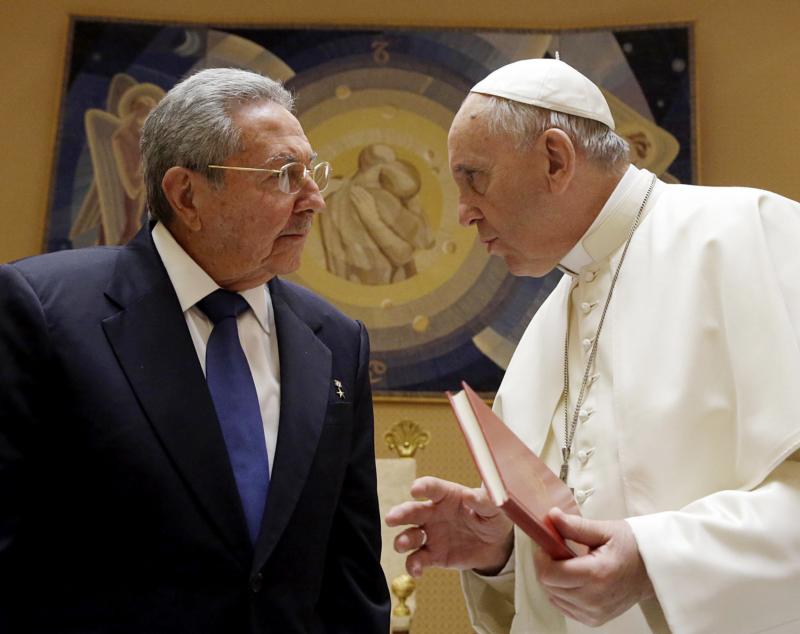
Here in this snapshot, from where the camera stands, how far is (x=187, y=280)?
238 centimetres

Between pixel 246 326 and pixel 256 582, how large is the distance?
0.63 m

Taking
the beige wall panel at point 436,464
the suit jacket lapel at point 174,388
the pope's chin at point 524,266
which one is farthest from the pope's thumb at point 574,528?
the beige wall panel at point 436,464

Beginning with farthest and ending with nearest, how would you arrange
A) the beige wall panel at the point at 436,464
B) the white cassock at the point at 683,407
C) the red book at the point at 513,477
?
1. the beige wall panel at the point at 436,464
2. the white cassock at the point at 683,407
3. the red book at the point at 513,477

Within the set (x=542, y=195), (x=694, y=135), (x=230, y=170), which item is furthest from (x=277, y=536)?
(x=694, y=135)

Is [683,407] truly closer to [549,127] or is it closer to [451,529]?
[451,529]

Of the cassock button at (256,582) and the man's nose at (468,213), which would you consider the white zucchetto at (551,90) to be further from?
the cassock button at (256,582)

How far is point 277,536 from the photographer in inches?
84.8

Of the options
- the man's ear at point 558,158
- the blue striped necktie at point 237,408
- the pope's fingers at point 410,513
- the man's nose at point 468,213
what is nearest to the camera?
the blue striped necktie at point 237,408

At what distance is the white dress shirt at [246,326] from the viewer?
2.34 metres

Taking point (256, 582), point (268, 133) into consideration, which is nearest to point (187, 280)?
point (268, 133)

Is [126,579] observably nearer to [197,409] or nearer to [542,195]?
[197,409]

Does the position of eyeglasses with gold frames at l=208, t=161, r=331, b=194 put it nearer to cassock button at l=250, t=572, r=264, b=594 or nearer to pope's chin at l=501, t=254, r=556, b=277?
pope's chin at l=501, t=254, r=556, b=277

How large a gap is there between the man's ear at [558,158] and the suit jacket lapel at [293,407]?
0.73 metres

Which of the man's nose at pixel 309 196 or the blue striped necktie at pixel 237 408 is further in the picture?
the man's nose at pixel 309 196
